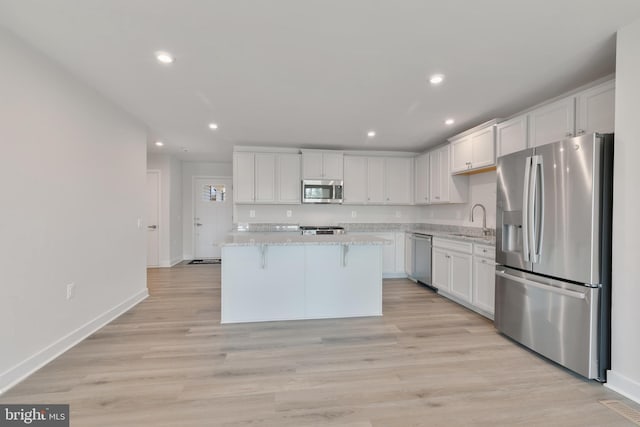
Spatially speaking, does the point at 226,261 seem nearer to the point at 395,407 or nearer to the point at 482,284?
the point at 395,407

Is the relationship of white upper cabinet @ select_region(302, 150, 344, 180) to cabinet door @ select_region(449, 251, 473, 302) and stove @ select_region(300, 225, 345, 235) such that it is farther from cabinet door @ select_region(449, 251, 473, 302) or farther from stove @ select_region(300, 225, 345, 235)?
cabinet door @ select_region(449, 251, 473, 302)

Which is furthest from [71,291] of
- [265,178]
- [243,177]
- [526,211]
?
[526,211]

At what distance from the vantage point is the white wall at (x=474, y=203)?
152 inches

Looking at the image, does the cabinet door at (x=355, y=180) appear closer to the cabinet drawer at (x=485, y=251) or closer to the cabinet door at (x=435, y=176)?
the cabinet door at (x=435, y=176)

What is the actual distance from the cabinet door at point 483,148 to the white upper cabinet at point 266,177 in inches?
111

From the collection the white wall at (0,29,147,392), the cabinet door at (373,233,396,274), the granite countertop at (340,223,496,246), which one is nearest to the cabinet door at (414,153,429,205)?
the granite countertop at (340,223,496,246)

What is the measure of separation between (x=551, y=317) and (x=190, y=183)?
22.6ft

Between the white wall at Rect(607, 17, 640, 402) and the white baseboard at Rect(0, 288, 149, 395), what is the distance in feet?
13.5

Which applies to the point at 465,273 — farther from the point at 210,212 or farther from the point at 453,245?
the point at 210,212

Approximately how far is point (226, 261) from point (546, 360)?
3.09m

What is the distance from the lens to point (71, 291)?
2.47 meters

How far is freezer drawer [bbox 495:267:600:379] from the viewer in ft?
6.49

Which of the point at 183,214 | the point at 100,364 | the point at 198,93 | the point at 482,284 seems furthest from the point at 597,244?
the point at 183,214

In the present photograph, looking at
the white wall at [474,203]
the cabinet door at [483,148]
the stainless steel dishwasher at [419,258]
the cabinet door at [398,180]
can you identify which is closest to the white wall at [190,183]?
the cabinet door at [398,180]
